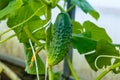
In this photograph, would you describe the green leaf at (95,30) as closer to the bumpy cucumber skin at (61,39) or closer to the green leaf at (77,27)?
the green leaf at (77,27)

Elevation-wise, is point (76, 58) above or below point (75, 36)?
below

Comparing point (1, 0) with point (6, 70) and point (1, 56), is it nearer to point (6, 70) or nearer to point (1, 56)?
point (6, 70)

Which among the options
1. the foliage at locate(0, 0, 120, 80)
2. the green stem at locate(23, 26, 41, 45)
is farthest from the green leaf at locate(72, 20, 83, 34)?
the green stem at locate(23, 26, 41, 45)

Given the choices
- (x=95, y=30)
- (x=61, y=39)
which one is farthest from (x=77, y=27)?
(x=61, y=39)

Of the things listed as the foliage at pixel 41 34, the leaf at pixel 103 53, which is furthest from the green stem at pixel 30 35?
the leaf at pixel 103 53

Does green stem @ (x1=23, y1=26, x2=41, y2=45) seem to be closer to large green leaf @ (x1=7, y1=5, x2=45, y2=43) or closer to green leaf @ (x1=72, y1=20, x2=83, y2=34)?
large green leaf @ (x1=7, y1=5, x2=45, y2=43)

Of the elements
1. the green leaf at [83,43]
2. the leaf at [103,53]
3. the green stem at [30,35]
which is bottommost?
the leaf at [103,53]

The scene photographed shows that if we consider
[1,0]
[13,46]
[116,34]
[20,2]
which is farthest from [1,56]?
[20,2]
